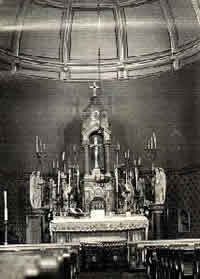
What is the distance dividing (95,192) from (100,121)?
181cm

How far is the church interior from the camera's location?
12.7m

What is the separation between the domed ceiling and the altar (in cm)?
482

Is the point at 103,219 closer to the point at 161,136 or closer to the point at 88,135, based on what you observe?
the point at 88,135

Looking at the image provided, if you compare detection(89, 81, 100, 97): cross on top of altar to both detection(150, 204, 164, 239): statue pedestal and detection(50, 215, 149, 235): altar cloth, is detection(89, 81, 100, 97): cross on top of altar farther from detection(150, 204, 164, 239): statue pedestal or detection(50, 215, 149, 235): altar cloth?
detection(50, 215, 149, 235): altar cloth

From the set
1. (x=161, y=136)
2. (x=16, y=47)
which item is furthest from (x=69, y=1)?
(x=161, y=136)

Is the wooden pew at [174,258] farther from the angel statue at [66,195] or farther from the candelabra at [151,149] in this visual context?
the candelabra at [151,149]

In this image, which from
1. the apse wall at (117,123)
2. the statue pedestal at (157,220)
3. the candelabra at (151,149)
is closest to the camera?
the statue pedestal at (157,220)

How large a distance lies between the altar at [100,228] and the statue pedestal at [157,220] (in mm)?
1123

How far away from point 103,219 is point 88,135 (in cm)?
262

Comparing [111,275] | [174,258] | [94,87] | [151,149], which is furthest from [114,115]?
[174,258]

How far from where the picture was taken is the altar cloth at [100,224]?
1136 centimetres

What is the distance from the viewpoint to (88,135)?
13266mm

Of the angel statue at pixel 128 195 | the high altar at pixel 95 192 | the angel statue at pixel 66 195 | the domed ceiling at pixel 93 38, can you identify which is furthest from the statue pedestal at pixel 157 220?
the domed ceiling at pixel 93 38

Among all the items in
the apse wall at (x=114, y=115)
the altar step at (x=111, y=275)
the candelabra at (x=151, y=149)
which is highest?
the apse wall at (x=114, y=115)
